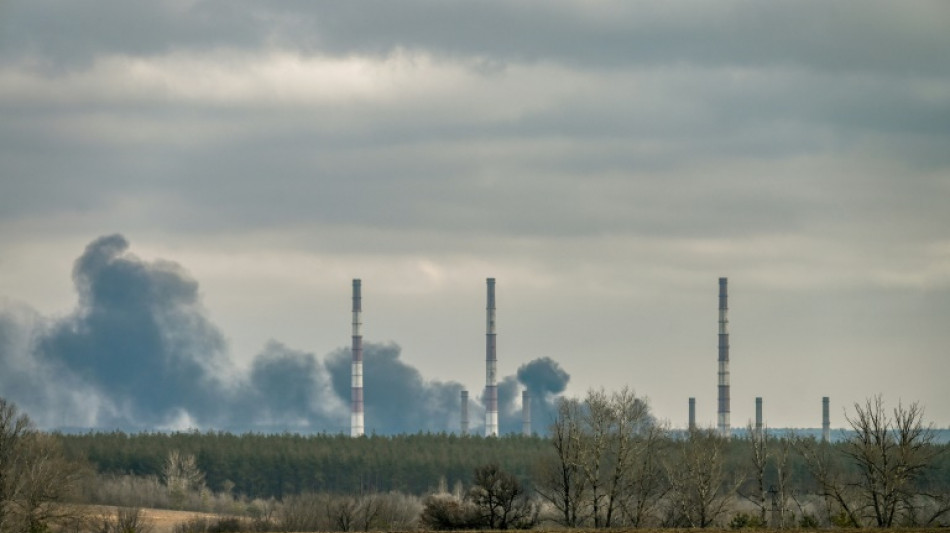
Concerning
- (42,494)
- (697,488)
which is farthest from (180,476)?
(697,488)

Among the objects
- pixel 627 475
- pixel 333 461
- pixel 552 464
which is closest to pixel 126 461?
pixel 333 461

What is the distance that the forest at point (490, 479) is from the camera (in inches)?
2763

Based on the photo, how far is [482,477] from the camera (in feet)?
233

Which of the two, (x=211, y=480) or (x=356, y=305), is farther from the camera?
(x=356, y=305)

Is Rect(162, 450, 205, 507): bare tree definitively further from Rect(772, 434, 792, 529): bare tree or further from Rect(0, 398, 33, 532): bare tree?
Answer: Rect(772, 434, 792, 529): bare tree

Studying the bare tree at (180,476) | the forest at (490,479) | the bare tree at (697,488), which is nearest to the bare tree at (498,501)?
the forest at (490,479)

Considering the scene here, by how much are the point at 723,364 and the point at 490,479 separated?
68837 mm

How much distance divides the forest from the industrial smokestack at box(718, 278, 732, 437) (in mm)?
12475

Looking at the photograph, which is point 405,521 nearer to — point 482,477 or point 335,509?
point 335,509

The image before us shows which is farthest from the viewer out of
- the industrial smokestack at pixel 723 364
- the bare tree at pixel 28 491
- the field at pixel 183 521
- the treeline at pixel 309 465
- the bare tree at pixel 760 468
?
the industrial smokestack at pixel 723 364

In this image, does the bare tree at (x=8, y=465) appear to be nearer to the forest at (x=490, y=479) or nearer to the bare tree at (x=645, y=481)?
the forest at (x=490, y=479)

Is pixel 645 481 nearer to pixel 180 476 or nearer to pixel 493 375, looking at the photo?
pixel 180 476

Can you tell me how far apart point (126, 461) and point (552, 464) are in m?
35.6

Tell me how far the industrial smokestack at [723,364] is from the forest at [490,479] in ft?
40.9
